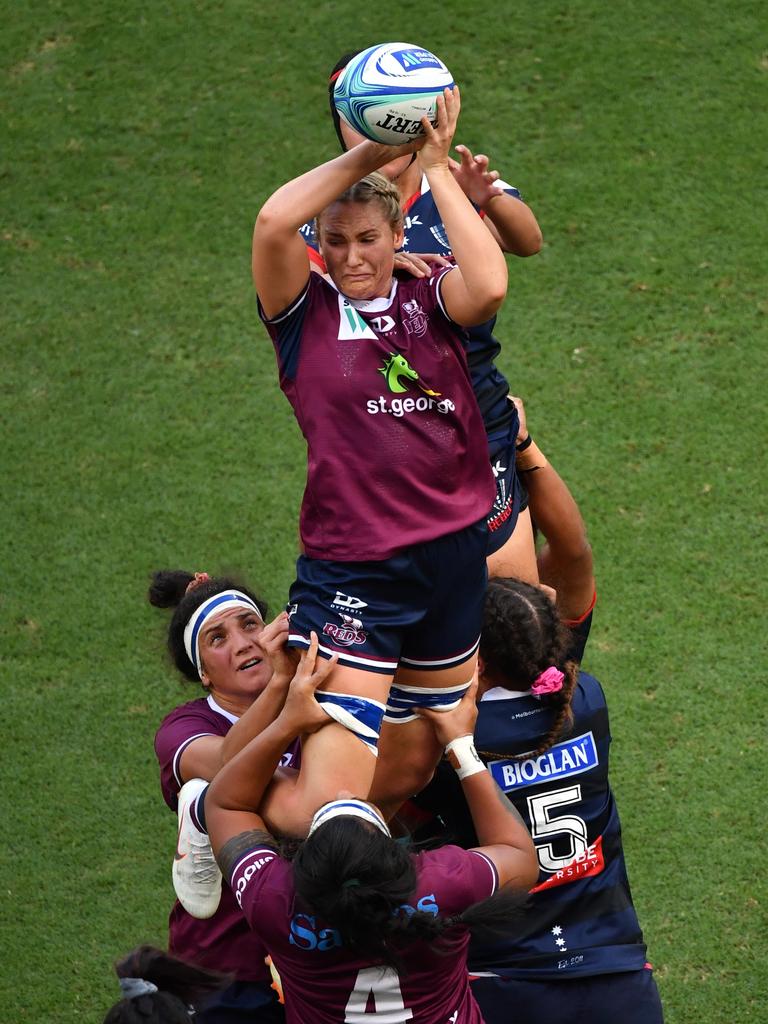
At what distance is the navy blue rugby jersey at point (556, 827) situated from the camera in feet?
12.0

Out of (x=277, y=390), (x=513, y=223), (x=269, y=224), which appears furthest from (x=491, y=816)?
(x=277, y=390)

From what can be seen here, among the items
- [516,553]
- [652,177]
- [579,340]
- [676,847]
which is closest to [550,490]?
[516,553]

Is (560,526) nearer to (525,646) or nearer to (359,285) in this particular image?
(525,646)

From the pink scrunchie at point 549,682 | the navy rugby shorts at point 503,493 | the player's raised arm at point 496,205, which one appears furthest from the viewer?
the navy rugby shorts at point 503,493

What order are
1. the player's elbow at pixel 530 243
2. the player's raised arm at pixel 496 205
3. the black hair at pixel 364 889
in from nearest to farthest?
1. the black hair at pixel 364 889
2. the player's raised arm at pixel 496 205
3. the player's elbow at pixel 530 243

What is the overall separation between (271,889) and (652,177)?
580 cm

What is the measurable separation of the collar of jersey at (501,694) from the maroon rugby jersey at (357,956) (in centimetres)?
60

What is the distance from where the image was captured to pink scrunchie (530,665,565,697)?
3604 millimetres

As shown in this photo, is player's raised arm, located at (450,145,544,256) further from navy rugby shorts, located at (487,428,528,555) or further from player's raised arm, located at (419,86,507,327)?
navy rugby shorts, located at (487,428,528,555)

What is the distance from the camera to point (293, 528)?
21.9 feet

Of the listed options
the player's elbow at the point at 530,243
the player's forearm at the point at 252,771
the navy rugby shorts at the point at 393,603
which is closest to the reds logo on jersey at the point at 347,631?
the navy rugby shorts at the point at 393,603

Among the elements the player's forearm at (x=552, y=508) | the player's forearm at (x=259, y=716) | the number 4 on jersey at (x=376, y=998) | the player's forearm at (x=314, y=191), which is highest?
the player's forearm at (x=314, y=191)

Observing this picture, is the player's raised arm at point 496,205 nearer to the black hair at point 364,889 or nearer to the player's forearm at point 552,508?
the player's forearm at point 552,508

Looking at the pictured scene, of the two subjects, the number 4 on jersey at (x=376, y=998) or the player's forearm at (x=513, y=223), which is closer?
the number 4 on jersey at (x=376, y=998)
